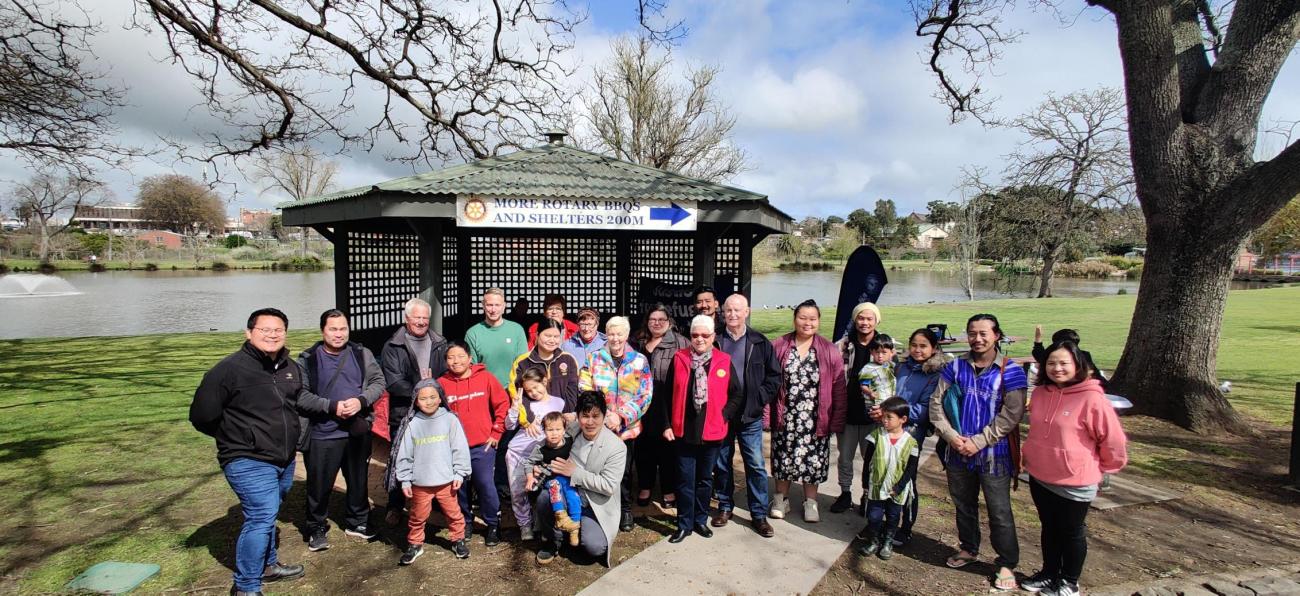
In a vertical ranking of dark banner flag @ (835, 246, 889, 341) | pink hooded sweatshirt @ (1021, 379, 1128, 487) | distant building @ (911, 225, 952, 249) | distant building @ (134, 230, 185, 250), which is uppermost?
distant building @ (911, 225, 952, 249)

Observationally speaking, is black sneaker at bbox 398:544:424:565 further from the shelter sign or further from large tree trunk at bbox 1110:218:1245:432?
large tree trunk at bbox 1110:218:1245:432

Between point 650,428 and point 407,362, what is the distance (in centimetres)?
173

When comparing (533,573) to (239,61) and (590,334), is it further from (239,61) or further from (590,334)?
(239,61)

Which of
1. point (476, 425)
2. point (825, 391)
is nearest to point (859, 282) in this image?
point (825, 391)

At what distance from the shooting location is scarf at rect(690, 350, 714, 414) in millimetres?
3656

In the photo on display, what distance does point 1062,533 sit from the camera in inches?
121

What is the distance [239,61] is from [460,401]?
7.17m

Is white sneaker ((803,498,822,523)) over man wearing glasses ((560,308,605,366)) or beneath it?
beneath

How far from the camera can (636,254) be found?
8766 mm

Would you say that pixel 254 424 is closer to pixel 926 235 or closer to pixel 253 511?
pixel 253 511

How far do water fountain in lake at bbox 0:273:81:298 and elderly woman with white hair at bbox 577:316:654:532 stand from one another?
3592 centimetres

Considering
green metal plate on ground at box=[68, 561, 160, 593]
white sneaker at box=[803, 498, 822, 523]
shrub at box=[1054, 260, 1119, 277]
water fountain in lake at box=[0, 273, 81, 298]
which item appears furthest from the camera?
shrub at box=[1054, 260, 1119, 277]

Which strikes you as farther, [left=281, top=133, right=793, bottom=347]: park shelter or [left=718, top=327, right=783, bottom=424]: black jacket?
[left=281, top=133, right=793, bottom=347]: park shelter

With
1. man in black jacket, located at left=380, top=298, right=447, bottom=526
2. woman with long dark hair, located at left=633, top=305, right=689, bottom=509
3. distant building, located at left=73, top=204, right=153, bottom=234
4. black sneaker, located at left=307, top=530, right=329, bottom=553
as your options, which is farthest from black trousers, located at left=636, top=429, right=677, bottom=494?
distant building, located at left=73, top=204, right=153, bottom=234
